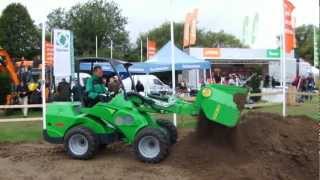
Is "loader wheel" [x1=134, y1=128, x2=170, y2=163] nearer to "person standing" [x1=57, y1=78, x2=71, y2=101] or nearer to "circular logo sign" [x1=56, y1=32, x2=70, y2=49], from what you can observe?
"circular logo sign" [x1=56, y1=32, x2=70, y2=49]

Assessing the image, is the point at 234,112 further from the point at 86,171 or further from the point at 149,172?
the point at 86,171

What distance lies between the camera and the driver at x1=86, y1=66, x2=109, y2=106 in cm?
1170

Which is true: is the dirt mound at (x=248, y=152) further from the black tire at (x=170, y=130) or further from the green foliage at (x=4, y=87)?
the green foliage at (x=4, y=87)

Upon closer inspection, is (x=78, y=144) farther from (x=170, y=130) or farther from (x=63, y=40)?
(x=63, y=40)

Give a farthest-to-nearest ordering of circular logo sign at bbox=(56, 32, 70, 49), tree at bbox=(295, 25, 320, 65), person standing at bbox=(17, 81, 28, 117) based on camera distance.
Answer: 1. tree at bbox=(295, 25, 320, 65)
2. person standing at bbox=(17, 81, 28, 117)
3. circular logo sign at bbox=(56, 32, 70, 49)

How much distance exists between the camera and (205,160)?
35.2ft

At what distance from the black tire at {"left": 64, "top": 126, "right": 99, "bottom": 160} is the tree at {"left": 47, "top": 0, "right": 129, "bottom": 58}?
40222 mm

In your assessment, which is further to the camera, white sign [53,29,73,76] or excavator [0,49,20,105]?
excavator [0,49,20,105]

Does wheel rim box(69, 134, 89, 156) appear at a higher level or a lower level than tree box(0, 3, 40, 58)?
lower

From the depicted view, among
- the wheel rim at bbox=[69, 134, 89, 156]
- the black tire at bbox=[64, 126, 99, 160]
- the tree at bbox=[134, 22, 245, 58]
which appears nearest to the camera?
the black tire at bbox=[64, 126, 99, 160]

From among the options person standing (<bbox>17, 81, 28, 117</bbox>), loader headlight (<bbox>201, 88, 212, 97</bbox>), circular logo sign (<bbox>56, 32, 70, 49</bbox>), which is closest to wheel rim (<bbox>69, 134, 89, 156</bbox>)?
loader headlight (<bbox>201, 88, 212, 97</bbox>)

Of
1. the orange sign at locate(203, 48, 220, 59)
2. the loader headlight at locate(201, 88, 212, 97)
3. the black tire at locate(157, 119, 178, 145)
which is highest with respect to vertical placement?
the orange sign at locate(203, 48, 220, 59)

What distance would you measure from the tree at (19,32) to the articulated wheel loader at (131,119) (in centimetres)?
4317

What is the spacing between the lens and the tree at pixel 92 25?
55.1 m
